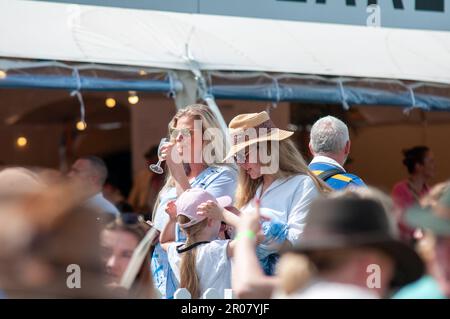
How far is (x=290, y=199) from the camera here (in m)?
4.31

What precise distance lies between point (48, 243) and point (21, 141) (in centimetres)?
854

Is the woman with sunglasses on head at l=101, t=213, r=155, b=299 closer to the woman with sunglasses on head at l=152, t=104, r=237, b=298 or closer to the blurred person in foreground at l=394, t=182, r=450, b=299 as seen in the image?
the blurred person in foreground at l=394, t=182, r=450, b=299

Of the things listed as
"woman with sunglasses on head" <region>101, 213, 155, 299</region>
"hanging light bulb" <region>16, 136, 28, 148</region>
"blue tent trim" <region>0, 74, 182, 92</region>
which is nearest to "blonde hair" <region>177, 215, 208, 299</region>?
"woman with sunglasses on head" <region>101, 213, 155, 299</region>

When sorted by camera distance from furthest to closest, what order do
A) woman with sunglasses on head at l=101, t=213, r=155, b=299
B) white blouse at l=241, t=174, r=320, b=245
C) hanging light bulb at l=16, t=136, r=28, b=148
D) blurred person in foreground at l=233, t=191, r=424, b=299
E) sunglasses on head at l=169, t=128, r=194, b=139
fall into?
hanging light bulb at l=16, t=136, r=28, b=148 < sunglasses on head at l=169, t=128, r=194, b=139 < white blouse at l=241, t=174, r=320, b=245 < woman with sunglasses on head at l=101, t=213, r=155, b=299 < blurred person in foreground at l=233, t=191, r=424, b=299

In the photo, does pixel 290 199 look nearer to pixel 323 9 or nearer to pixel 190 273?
pixel 190 273

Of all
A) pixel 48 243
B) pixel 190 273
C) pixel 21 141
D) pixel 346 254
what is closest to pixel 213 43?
pixel 190 273

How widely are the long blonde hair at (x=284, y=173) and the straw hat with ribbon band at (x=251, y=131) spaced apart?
5cm

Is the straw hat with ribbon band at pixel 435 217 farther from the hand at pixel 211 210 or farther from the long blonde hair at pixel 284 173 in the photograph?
the long blonde hair at pixel 284 173

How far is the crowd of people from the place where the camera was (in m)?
2.40

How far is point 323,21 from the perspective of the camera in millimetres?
8938

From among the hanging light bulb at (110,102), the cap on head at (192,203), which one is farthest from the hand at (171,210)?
the hanging light bulb at (110,102)

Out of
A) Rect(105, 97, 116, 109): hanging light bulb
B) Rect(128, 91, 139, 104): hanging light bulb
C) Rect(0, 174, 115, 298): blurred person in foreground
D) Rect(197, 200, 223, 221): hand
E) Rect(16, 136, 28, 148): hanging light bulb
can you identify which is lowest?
Rect(0, 174, 115, 298): blurred person in foreground

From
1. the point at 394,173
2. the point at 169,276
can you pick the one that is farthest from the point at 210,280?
the point at 394,173

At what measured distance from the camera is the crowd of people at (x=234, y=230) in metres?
2.40
